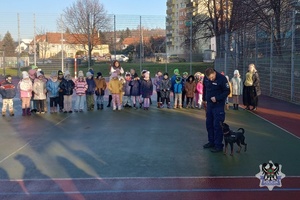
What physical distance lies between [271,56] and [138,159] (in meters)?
13.7

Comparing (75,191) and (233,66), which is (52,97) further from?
(233,66)

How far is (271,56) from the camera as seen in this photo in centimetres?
1962

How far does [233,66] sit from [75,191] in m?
20.9

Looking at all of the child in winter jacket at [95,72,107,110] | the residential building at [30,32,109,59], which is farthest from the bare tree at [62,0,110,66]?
the child in winter jacket at [95,72,107,110]

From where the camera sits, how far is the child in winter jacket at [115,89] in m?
15.4

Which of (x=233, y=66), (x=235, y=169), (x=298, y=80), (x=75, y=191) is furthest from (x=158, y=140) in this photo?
(x=233, y=66)

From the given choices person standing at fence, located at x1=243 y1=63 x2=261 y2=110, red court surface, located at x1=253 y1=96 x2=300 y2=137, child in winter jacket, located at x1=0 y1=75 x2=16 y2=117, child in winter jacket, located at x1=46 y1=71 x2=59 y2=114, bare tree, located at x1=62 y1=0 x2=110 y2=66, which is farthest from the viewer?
bare tree, located at x1=62 y1=0 x2=110 y2=66

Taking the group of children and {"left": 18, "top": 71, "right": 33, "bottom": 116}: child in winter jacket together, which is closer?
{"left": 18, "top": 71, "right": 33, "bottom": 116}: child in winter jacket

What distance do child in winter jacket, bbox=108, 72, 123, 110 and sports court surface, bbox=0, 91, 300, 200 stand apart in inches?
83.4

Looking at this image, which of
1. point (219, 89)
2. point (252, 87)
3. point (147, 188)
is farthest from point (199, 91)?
point (147, 188)

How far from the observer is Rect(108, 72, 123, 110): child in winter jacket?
15.4 meters

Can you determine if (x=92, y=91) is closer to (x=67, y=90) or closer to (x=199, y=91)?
(x=67, y=90)

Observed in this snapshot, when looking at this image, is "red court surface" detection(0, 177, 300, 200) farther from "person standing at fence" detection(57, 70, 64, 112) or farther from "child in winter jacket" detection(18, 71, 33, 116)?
"person standing at fence" detection(57, 70, 64, 112)

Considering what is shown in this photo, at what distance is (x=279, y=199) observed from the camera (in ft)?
18.3
